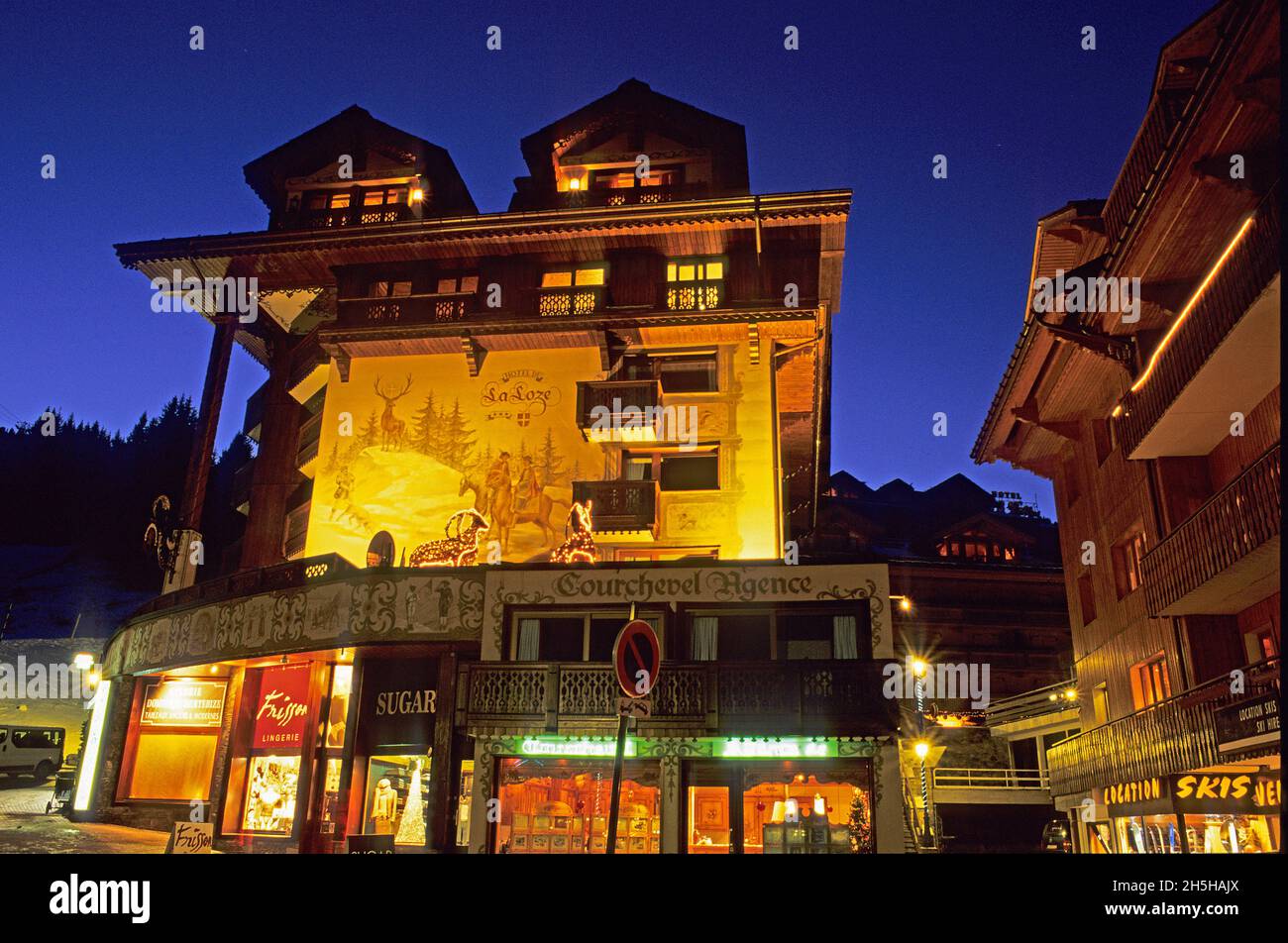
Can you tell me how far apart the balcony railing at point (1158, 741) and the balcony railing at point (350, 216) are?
2961 cm

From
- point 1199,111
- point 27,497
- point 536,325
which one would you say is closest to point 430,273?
point 536,325

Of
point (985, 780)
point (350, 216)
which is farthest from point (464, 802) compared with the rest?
point (985, 780)

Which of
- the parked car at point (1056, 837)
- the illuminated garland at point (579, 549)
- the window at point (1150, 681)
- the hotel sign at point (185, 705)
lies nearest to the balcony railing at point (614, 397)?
the illuminated garland at point (579, 549)

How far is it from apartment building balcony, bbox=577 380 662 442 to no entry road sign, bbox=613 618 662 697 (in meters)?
18.1

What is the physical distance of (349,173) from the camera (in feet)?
118

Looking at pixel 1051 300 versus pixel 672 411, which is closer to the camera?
pixel 1051 300

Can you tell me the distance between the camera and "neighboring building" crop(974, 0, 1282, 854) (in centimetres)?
1675

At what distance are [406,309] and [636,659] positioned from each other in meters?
24.9

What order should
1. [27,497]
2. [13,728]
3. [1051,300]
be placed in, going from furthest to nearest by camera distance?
[27,497]
[13,728]
[1051,300]

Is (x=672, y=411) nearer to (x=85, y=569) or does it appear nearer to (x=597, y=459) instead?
(x=597, y=459)

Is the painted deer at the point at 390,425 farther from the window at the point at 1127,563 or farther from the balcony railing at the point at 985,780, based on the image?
the balcony railing at the point at 985,780

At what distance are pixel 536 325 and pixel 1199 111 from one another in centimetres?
2047

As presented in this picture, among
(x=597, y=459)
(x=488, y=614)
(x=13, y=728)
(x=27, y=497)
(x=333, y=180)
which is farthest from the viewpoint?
(x=27, y=497)

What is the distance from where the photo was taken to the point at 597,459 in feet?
99.4
